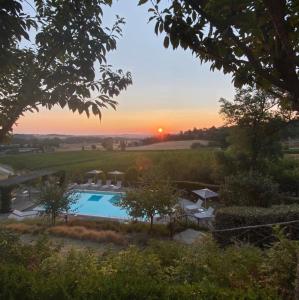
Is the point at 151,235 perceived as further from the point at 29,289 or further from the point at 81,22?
the point at 81,22

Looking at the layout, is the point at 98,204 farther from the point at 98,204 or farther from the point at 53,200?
the point at 53,200

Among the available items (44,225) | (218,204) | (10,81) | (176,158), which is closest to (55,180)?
(44,225)

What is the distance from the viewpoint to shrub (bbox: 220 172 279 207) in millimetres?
17719

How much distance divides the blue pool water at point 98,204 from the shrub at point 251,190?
7454 mm

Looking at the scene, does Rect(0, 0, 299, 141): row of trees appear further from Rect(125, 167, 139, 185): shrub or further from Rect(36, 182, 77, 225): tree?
Rect(125, 167, 139, 185): shrub

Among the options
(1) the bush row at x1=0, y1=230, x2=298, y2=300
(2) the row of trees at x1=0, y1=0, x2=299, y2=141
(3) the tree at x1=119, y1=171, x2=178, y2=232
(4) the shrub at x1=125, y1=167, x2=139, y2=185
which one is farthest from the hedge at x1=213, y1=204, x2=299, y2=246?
(4) the shrub at x1=125, y1=167, x2=139, y2=185

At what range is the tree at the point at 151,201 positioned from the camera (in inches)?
598

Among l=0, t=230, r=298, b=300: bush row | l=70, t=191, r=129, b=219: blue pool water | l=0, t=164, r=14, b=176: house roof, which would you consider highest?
l=0, t=230, r=298, b=300: bush row

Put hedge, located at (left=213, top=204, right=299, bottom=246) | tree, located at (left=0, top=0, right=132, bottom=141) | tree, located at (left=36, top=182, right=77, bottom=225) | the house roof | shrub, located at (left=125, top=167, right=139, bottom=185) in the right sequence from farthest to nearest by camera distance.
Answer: the house roof → shrub, located at (left=125, top=167, right=139, bottom=185) → tree, located at (left=36, top=182, right=77, bottom=225) → hedge, located at (left=213, top=204, right=299, bottom=246) → tree, located at (left=0, top=0, right=132, bottom=141)

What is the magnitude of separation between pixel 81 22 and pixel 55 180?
15.4 meters

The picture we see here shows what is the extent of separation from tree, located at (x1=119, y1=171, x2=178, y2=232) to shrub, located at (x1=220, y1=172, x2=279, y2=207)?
4.24 metres

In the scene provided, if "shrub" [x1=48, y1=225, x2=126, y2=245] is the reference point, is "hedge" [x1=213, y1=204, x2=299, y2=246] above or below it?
above

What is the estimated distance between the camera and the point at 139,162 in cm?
3141

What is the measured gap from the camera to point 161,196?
15.2 metres
